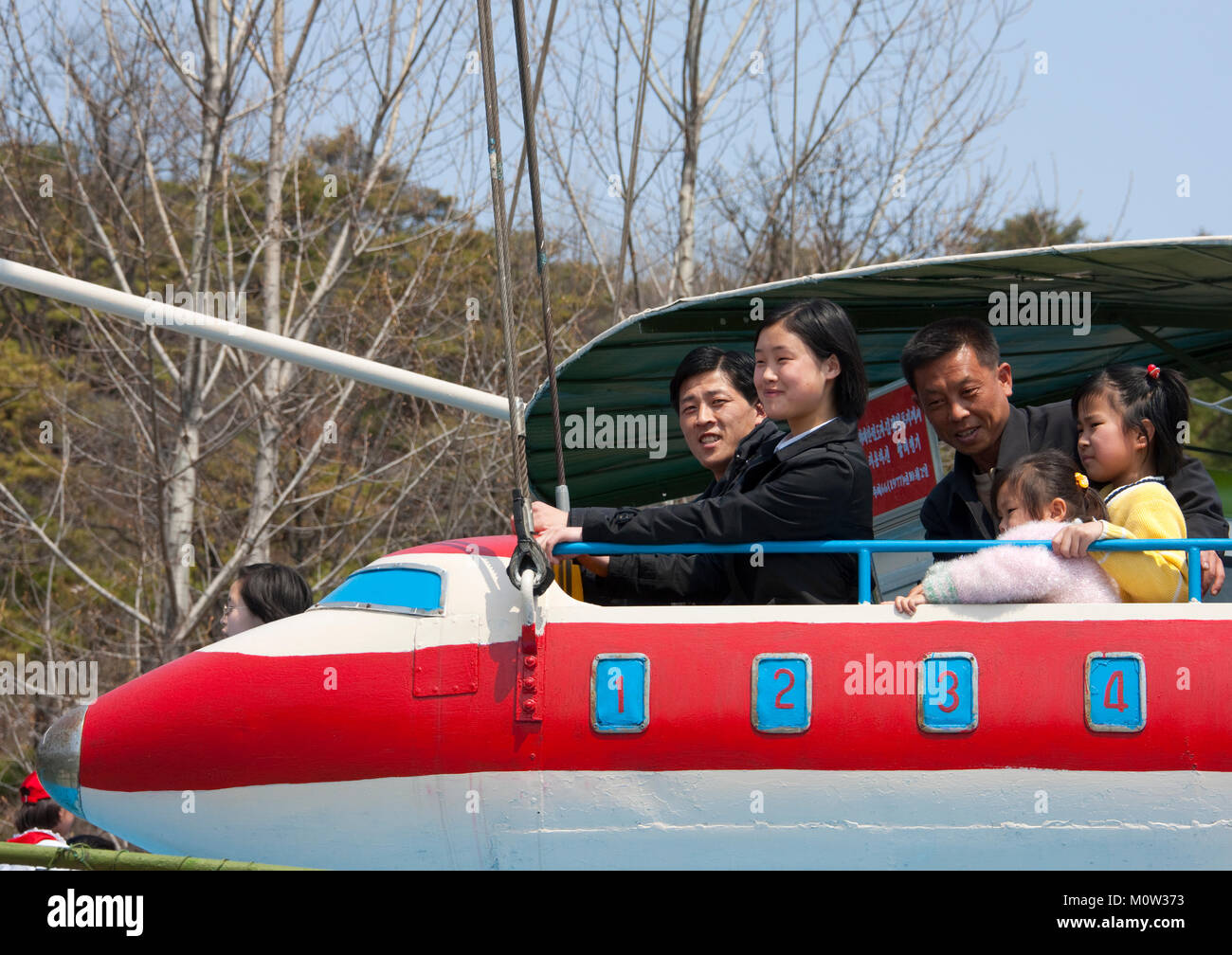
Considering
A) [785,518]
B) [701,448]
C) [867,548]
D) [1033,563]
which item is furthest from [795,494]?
[701,448]

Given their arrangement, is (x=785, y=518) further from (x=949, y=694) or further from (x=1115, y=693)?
(x=1115, y=693)

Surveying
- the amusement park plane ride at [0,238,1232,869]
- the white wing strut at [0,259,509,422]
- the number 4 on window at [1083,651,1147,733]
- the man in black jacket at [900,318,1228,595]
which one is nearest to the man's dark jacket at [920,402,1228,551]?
the man in black jacket at [900,318,1228,595]

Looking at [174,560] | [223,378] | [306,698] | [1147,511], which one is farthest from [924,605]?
[223,378]

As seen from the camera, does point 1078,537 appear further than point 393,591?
No

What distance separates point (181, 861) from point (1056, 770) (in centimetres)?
347

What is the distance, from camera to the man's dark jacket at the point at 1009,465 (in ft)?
20.1

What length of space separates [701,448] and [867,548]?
1.37m

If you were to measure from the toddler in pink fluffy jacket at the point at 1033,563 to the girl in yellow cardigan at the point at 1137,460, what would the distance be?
0.15 metres

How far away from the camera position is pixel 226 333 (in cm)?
754

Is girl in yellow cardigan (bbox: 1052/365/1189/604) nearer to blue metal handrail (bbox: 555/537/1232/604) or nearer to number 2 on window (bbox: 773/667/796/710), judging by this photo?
blue metal handrail (bbox: 555/537/1232/604)

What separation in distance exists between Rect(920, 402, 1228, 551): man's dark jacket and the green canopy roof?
0.71 metres

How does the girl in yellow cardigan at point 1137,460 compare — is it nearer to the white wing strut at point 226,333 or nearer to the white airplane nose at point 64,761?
the white wing strut at point 226,333

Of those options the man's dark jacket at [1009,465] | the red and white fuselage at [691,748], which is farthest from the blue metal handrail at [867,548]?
the man's dark jacket at [1009,465]

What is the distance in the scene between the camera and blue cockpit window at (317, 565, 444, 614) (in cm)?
560
